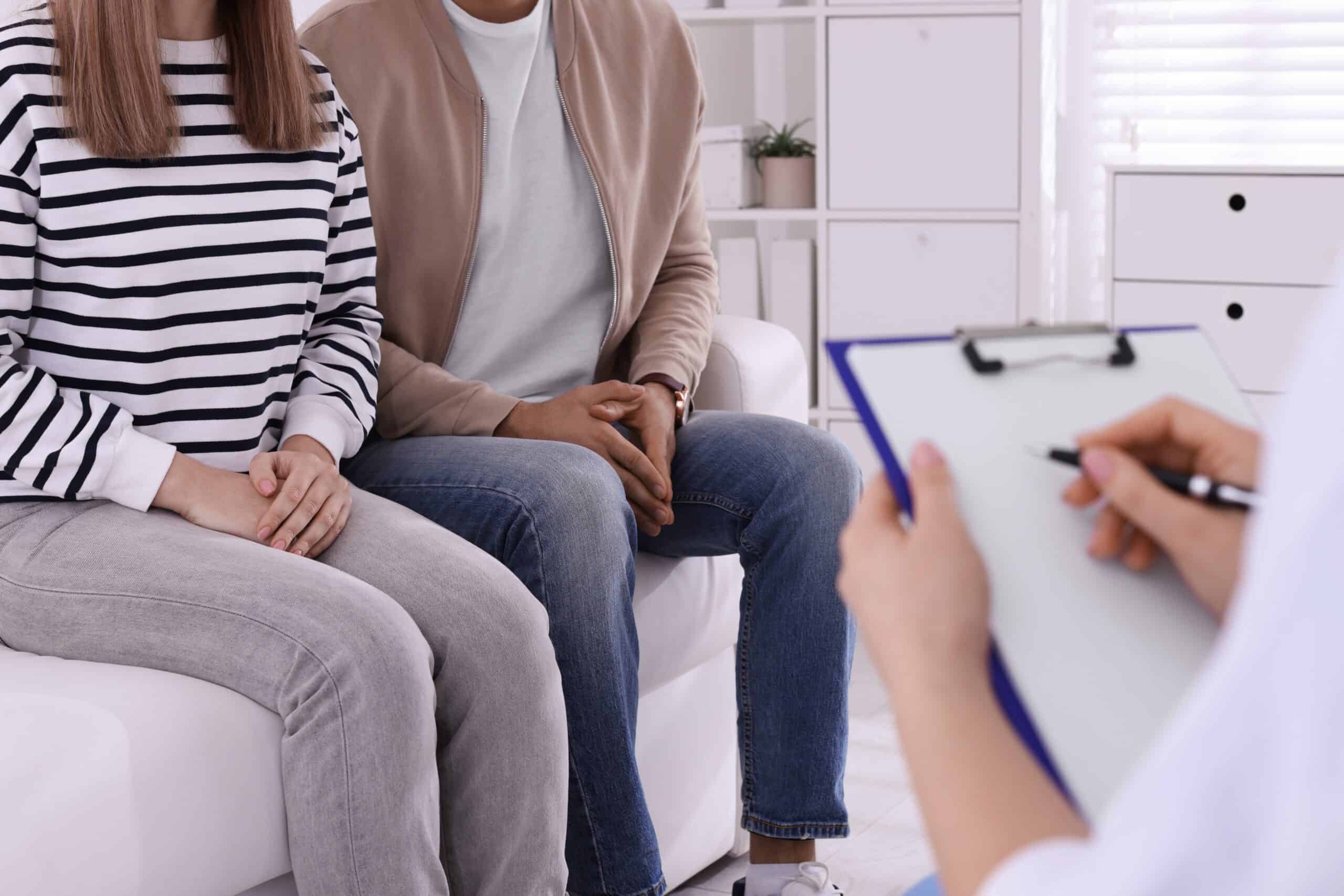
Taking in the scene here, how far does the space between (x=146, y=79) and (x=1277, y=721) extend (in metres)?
1.11

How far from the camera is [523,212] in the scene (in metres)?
1.58

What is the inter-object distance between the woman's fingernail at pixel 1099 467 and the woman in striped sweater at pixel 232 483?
0.61m

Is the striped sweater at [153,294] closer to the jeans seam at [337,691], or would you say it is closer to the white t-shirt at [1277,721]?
the jeans seam at [337,691]

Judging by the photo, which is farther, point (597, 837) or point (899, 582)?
point (597, 837)

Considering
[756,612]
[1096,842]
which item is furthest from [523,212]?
[1096,842]

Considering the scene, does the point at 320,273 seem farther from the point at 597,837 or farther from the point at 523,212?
the point at 597,837

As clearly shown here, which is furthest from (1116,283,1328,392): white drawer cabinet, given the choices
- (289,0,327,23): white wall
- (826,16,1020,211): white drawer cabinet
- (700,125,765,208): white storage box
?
(289,0,327,23): white wall

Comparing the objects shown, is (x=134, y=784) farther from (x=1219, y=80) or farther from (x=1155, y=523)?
(x=1219, y=80)

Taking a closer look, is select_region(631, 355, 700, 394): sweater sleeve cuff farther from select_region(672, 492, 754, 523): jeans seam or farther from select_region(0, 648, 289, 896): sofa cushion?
select_region(0, 648, 289, 896): sofa cushion

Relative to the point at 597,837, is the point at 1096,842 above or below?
above

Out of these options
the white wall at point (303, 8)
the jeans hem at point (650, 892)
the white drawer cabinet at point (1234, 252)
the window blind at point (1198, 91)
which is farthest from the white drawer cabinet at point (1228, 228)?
the jeans hem at point (650, 892)

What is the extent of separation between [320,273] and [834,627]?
592 mm

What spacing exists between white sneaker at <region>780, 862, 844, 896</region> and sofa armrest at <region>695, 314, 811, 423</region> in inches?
20.2

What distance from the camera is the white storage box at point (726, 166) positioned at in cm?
280
